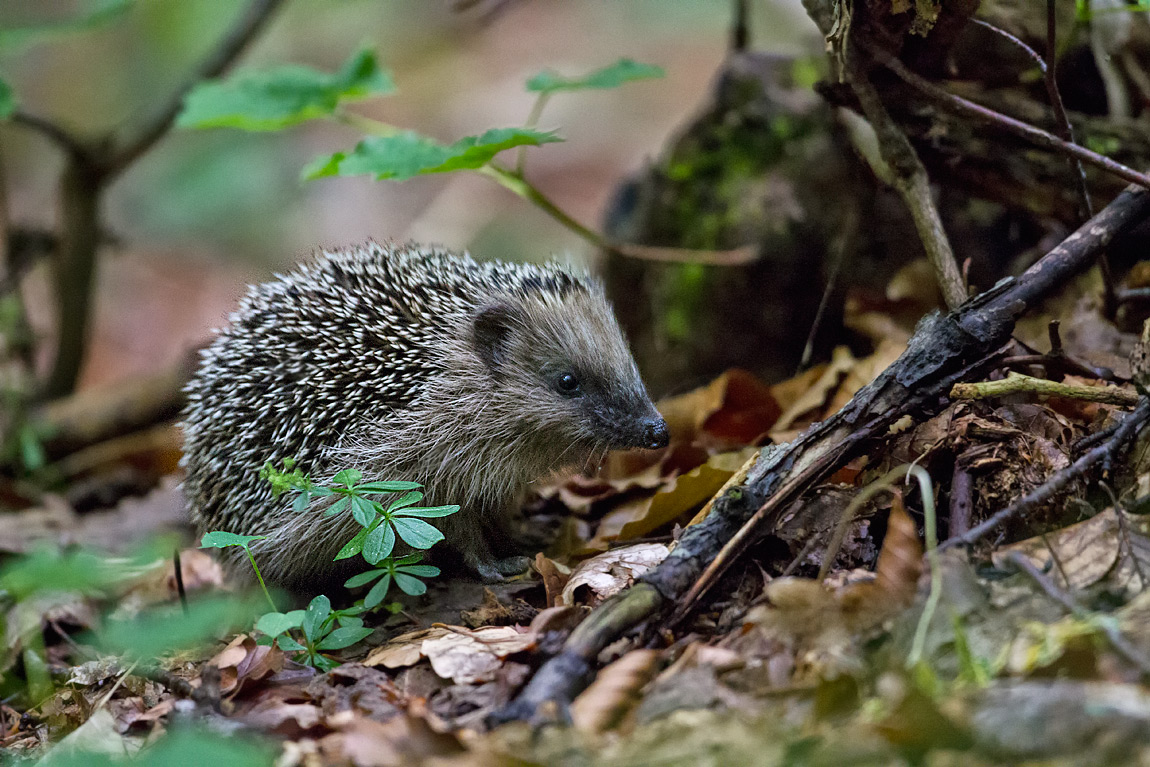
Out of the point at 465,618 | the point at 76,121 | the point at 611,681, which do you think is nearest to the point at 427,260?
the point at 465,618

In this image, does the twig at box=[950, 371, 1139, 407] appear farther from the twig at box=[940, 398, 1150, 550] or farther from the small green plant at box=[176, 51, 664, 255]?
the small green plant at box=[176, 51, 664, 255]

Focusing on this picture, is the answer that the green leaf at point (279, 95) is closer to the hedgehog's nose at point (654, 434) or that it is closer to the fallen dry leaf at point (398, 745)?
the hedgehog's nose at point (654, 434)

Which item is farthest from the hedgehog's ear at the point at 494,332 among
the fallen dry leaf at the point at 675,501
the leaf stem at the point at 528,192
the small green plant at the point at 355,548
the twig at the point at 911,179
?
the twig at the point at 911,179

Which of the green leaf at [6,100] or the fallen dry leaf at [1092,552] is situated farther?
the green leaf at [6,100]

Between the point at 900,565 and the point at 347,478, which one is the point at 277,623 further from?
the point at 900,565

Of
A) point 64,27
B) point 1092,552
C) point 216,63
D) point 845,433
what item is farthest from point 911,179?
point 216,63

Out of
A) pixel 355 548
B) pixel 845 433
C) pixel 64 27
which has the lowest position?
pixel 355 548

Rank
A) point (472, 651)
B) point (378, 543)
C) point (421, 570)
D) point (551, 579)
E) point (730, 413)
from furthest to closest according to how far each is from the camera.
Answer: point (730, 413) → point (551, 579) → point (421, 570) → point (378, 543) → point (472, 651)
